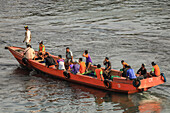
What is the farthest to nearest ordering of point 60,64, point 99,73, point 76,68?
1. point 60,64
2. point 76,68
3. point 99,73

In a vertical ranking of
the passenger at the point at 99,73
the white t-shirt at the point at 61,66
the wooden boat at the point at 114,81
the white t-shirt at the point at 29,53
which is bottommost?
the wooden boat at the point at 114,81

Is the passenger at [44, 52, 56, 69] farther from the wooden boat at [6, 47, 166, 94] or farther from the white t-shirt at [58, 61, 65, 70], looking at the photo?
the white t-shirt at [58, 61, 65, 70]

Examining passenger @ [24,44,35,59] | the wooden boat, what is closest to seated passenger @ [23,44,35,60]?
passenger @ [24,44,35,59]

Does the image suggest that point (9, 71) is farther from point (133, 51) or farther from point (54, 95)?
point (133, 51)

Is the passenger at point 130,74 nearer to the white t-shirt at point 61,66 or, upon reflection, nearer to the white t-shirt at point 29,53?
the white t-shirt at point 61,66

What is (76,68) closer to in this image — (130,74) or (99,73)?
(99,73)

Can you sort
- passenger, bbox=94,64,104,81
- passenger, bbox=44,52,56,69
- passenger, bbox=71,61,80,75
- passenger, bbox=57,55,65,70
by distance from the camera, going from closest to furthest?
passenger, bbox=94,64,104,81 → passenger, bbox=71,61,80,75 → passenger, bbox=57,55,65,70 → passenger, bbox=44,52,56,69

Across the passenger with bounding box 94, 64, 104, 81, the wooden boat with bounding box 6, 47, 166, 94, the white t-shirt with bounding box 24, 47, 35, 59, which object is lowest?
the wooden boat with bounding box 6, 47, 166, 94

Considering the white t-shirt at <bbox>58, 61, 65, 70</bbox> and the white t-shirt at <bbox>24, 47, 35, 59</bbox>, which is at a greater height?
the white t-shirt at <bbox>24, 47, 35, 59</bbox>

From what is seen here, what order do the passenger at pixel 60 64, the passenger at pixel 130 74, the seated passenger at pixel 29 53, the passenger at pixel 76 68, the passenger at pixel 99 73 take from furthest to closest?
the seated passenger at pixel 29 53
the passenger at pixel 60 64
the passenger at pixel 76 68
the passenger at pixel 99 73
the passenger at pixel 130 74

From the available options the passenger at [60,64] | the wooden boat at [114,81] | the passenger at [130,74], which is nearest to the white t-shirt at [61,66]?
the passenger at [60,64]

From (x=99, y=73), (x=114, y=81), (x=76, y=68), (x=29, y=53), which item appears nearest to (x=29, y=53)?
(x=29, y=53)

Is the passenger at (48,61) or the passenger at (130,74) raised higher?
the passenger at (48,61)

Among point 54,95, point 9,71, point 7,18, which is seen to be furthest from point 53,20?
point 54,95
